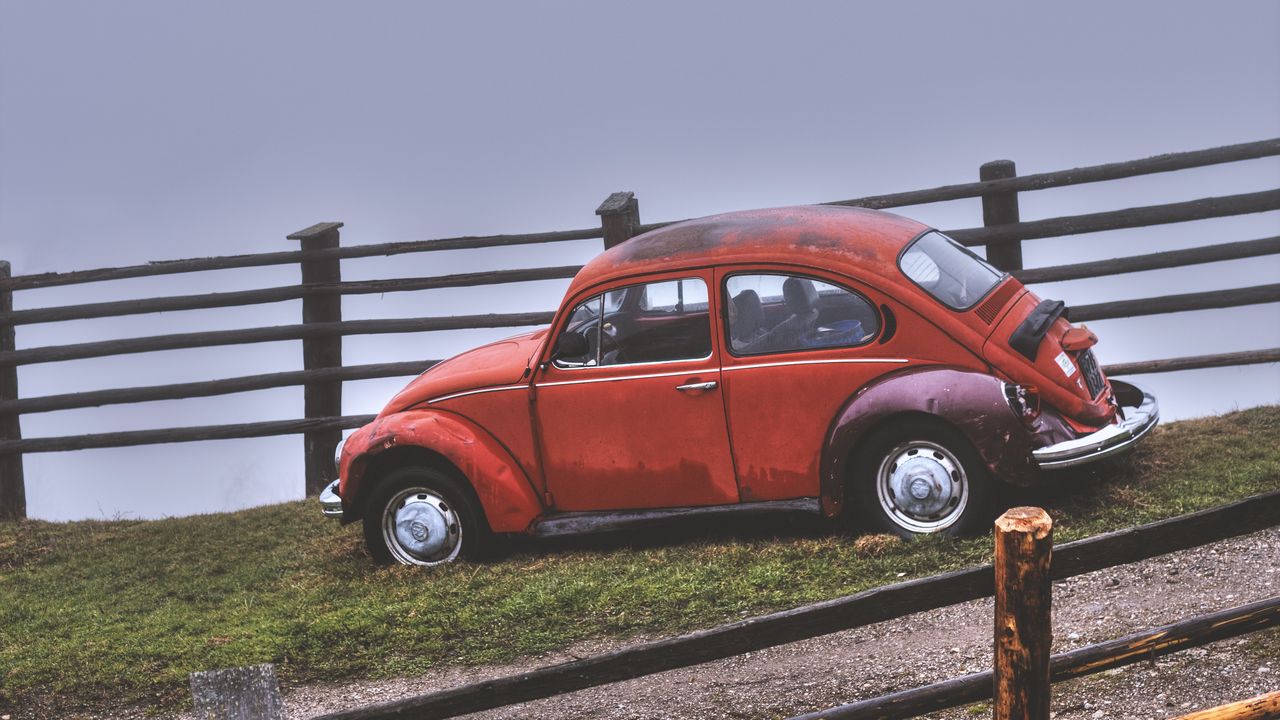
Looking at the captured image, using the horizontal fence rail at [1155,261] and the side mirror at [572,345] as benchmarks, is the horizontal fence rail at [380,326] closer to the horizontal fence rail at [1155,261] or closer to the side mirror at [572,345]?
the horizontal fence rail at [1155,261]

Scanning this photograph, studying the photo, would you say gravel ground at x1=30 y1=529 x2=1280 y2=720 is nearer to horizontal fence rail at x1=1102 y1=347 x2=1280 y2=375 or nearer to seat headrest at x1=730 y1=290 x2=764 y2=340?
seat headrest at x1=730 y1=290 x2=764 y2=340

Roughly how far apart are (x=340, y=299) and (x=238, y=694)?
734cm

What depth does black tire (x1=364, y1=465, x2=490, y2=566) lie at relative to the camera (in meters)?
7.52

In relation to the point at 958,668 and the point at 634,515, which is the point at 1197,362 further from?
the point at 958,668

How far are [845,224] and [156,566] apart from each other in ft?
17.6

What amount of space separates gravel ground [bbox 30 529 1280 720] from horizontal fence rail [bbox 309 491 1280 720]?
1108 mm

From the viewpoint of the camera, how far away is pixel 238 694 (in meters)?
3.79

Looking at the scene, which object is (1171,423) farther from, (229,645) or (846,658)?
(229,645)

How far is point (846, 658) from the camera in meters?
5.83

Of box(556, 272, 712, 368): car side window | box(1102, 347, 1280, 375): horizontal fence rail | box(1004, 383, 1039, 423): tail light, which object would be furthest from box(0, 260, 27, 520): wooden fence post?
box(1102, 347, 1280, 375): horizontal fence rail

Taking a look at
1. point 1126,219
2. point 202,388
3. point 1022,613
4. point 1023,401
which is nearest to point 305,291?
point 202,388

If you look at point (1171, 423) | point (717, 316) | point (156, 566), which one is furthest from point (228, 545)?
point (1171, 423)

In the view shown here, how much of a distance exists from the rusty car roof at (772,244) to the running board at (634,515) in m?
1.26

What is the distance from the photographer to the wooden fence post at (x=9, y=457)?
36.6ft
